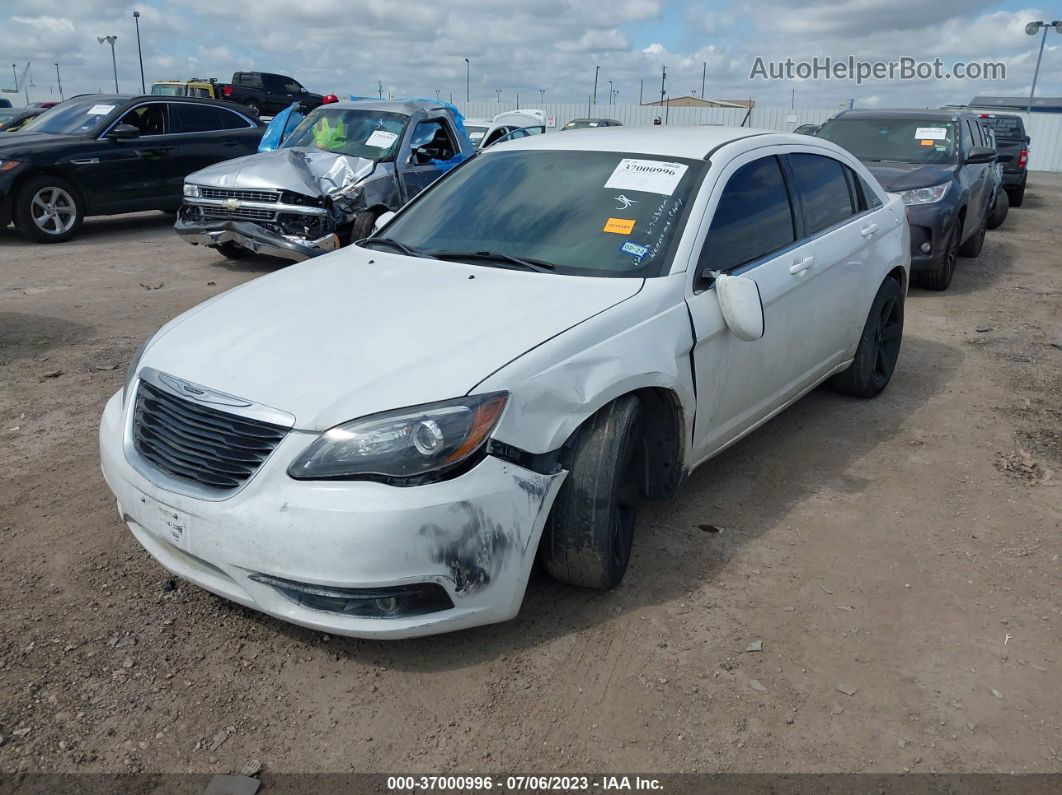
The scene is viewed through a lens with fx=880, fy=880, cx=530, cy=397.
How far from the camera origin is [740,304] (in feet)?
11.1

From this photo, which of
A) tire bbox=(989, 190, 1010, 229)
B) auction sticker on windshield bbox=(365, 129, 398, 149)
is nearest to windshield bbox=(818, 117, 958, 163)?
auction sticker on windshield bbox=(365, 129, 398, 149)

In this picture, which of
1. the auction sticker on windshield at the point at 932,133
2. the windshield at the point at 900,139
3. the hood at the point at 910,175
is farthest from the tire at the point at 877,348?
the auction sticker on windshield at the point at 932,133

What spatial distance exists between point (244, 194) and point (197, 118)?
4230mm

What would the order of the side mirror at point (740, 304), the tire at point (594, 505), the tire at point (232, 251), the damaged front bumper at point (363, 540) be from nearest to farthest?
the damaged front bumper at point (363, 540) → the tire at point (594, 505) → the side mirror at point (740, 304) → the tire at point (232, 251)

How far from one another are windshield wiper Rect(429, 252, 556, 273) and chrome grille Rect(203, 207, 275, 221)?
17.0ft

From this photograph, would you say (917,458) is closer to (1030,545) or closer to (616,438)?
(1030,545)

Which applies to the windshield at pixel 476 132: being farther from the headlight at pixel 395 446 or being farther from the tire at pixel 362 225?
the headlight at pixel 395 446

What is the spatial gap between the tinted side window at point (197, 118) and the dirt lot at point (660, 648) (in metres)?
8.17

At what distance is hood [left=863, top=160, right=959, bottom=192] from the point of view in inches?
332

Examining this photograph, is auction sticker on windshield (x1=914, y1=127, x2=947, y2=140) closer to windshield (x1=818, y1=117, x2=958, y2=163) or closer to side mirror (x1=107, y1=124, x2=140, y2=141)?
windshield (x1=818, y1=117, x2=958, y2=163)

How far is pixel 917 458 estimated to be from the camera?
4.58 m

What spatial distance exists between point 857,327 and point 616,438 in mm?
2535

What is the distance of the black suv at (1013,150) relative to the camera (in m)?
16.6

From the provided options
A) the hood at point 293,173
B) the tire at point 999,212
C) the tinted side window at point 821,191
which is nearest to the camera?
the tinted side window at point 821,191
